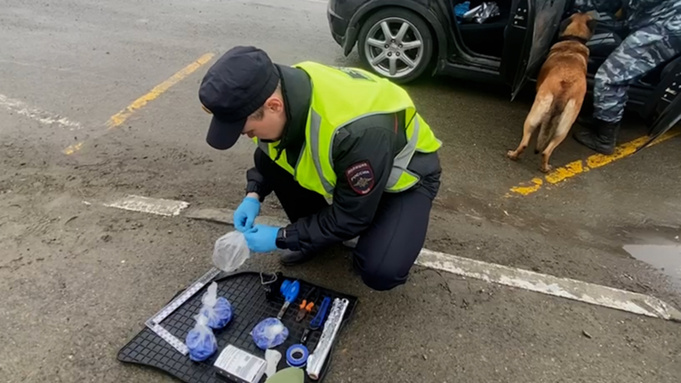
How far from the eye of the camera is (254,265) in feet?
8.36

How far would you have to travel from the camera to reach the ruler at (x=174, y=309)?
2062mm

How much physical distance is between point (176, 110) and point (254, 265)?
198cm

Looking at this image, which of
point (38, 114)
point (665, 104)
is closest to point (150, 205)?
point (38, 114)

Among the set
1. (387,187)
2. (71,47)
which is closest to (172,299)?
(387,187)

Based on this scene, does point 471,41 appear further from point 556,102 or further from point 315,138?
point 315,138

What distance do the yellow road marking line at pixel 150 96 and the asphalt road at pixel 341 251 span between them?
0.19 feet

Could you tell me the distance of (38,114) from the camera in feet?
12.4

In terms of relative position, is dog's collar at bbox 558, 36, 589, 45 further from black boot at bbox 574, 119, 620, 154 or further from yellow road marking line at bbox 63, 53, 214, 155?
yellow road marking line at bbox 63, 53, 214, 155

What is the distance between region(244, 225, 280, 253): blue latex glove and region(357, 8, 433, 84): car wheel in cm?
278

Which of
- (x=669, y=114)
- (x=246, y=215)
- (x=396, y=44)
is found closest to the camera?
(x=246, y=215)

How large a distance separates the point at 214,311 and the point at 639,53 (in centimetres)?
354

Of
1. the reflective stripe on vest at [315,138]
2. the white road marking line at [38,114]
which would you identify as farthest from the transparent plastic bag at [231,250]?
the white road marking line at [38,114]

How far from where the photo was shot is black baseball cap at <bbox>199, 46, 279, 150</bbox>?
1.67 meters

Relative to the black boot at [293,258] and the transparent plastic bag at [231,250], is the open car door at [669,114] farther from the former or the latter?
the transparent plastic bag at [231,250]
